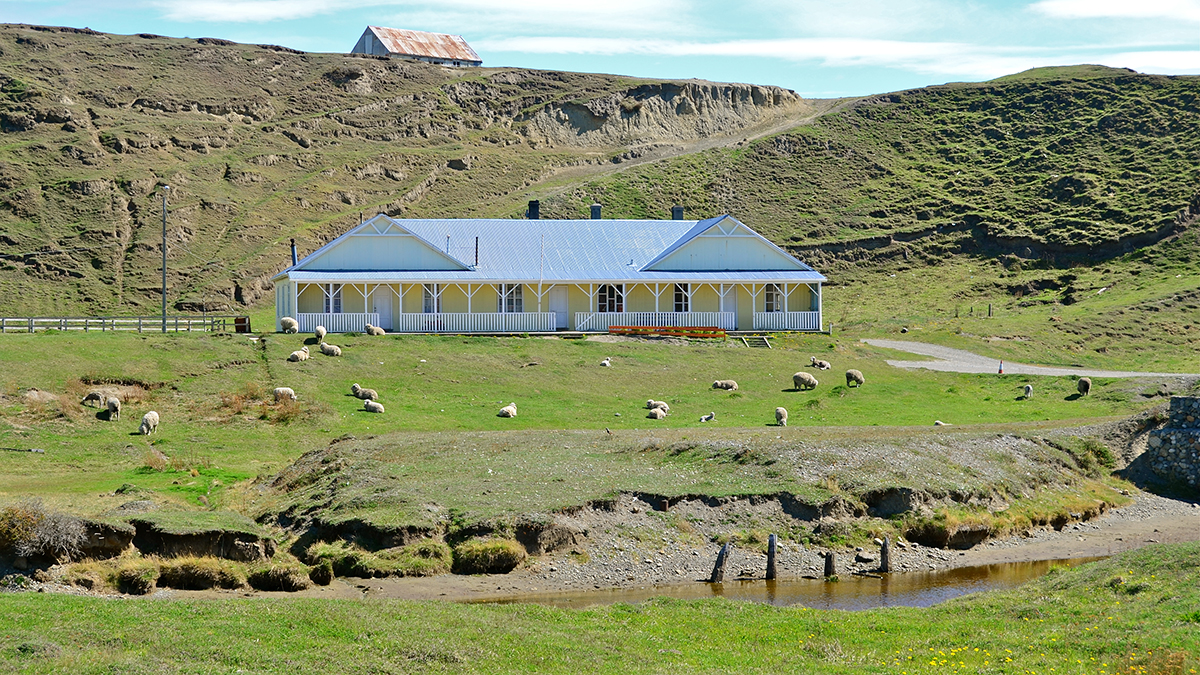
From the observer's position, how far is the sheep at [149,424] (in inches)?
1291

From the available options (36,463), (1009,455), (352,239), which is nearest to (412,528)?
(36,463)

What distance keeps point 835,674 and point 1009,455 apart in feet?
59.1

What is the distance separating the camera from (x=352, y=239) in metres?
54.1

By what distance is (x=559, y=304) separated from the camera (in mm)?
56000

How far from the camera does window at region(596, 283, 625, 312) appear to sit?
56688 millimetres

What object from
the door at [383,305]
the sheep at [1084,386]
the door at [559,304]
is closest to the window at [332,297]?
the door at [383,305]

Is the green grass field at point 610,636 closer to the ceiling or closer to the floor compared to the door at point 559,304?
closer to the floor

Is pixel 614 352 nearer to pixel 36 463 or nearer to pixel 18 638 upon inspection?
pixel 36 463

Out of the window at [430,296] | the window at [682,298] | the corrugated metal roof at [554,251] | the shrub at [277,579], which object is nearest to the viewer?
the shrub at [277,579]

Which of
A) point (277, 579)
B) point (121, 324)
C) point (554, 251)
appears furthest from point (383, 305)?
point (277, 579)

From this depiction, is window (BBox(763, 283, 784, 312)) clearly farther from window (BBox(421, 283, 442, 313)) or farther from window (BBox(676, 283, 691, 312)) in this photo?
window (BBox(421, 283, 442, 313))

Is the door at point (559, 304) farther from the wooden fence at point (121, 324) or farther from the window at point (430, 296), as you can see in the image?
the wooden fence at point (121, 324)

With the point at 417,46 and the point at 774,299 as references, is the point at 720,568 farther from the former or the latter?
the point at 417,46

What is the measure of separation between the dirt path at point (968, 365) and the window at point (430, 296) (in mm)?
20749
